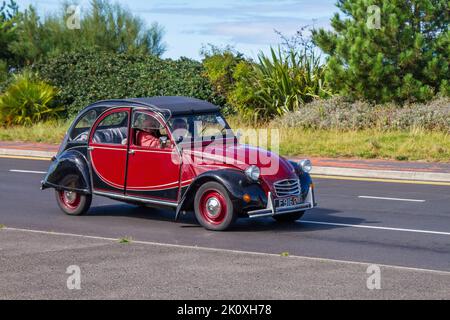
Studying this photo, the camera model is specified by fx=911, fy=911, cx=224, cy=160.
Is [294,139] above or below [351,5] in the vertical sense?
below

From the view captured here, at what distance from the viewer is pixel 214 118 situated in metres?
13.1

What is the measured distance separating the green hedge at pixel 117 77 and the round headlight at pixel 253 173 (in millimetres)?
18512

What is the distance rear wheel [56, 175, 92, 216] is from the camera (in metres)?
13.4

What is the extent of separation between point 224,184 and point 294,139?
12.1 meters

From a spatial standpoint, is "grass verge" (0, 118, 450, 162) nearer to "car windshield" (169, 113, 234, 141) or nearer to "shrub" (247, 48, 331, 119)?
"shrub" (247, 48, 331, 119)

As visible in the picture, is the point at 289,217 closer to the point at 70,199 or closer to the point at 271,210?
the point at 271,210

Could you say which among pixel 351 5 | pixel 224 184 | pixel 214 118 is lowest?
pixel 224 184

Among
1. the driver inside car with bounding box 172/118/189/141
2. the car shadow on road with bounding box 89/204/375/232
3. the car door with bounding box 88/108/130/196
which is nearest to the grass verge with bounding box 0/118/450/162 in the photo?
the car shadow on road with bounding box 89/204/375/232

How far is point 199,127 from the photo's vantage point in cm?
1279

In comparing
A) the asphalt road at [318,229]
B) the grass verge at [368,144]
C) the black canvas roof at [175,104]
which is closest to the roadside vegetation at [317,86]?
the grass verge at [368,144]

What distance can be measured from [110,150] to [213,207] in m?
1.99
